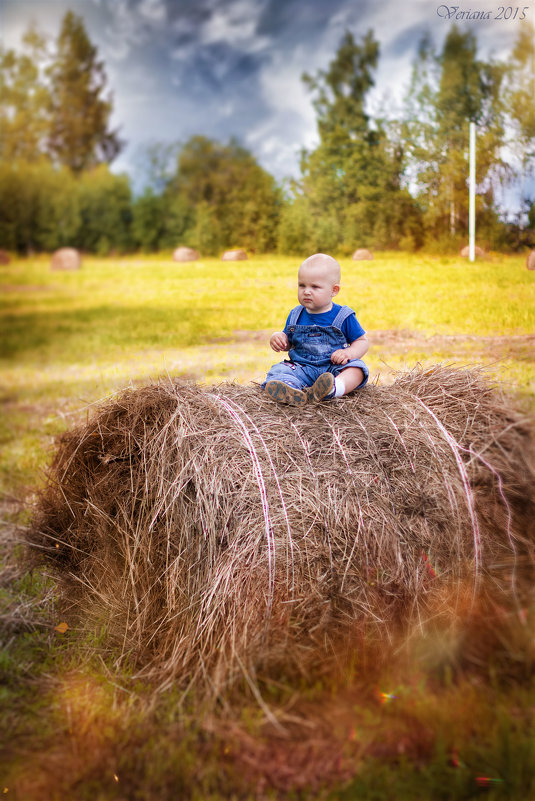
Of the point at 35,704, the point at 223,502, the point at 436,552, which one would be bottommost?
the point at 35,704

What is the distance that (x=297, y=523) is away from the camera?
249 centimetres

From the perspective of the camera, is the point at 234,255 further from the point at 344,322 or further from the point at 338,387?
the point at 338,387

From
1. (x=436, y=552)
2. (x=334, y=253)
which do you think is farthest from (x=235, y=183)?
(x=436, y=552)

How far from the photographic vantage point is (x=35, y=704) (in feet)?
8.18

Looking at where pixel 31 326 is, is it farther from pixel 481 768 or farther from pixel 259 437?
pixel 481 768

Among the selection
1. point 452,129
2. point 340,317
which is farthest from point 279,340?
point 452,129

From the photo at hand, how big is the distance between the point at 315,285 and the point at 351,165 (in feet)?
9.96

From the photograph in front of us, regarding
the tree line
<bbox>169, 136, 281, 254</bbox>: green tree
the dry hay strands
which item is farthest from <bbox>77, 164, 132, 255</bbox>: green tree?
the dry hay strands

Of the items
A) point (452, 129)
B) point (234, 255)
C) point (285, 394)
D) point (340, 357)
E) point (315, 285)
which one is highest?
point (452, 129)

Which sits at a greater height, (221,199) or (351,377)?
(221,199)

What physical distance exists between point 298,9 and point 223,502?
16.4 ft

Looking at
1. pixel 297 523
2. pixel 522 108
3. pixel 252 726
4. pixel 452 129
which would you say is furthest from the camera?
pixel 452 129

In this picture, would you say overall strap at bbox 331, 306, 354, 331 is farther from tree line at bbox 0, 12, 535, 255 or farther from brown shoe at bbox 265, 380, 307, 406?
tree line at bbox 0, 12, 535, 255

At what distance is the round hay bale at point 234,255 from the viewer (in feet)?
18.9
